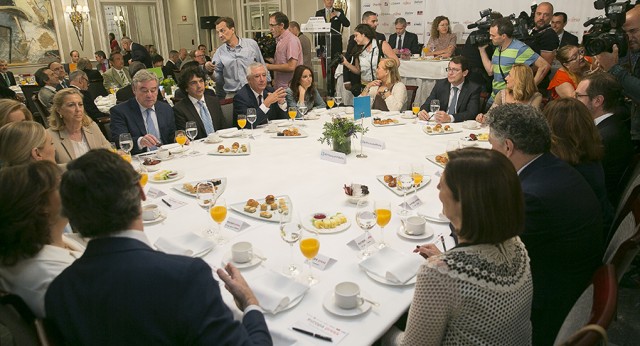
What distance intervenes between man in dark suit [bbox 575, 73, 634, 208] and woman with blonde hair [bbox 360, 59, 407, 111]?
2.20m

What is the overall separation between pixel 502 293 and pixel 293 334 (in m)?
A: 0.64

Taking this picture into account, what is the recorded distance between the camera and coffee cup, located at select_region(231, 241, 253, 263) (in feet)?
5.82

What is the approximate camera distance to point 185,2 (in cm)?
1302

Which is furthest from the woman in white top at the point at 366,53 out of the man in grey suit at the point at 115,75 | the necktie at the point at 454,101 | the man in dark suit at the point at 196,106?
the man in grey suit at the point at 115,75

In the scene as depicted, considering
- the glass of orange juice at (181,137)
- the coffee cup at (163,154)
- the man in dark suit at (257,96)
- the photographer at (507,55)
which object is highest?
the photographer at (507,55)

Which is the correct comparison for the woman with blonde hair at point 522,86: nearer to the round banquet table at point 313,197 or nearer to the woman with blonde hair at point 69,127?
the round banquet table at point 313,197

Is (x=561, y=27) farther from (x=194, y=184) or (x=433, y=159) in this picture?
(x=194, y=184)

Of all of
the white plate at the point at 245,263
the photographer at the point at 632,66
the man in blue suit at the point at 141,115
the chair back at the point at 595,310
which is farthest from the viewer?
the man in blue suit at the point at 141,115

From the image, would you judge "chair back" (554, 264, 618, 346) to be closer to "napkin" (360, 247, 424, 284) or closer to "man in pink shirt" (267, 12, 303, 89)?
"napkin" (360, 247, 424, 284)

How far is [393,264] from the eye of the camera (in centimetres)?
174

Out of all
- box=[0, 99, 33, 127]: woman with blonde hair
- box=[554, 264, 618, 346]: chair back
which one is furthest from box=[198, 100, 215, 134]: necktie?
box=[554, 264, 618, 346]: chair back

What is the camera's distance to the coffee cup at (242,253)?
1.77 meters

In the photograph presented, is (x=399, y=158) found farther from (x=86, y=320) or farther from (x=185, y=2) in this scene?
(x=185, y=2)

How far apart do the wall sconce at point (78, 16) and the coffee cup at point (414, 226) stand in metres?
11.4
